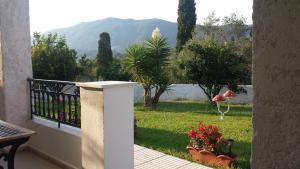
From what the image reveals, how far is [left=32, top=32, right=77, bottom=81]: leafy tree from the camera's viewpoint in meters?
14.8

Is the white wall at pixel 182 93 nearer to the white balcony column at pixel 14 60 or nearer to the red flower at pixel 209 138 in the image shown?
the red flower at pixel 209 138

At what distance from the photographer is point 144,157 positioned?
490 centimetres

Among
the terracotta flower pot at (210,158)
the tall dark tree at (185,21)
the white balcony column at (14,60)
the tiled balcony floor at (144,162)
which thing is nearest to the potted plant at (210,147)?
the terracotta flower pot at (210,158)

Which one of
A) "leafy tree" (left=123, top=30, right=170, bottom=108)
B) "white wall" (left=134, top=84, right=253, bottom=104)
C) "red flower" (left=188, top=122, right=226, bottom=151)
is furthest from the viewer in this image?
"white wall" (left=134, top=84, right=253, bottom=104)

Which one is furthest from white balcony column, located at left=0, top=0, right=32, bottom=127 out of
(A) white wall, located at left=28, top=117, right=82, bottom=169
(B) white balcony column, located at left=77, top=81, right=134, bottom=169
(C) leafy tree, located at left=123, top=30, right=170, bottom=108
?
(C) leafy tree, located at left=123, top=30, right=170, bottom=108

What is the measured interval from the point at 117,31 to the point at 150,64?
248ft

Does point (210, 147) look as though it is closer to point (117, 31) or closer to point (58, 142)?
point (58, 142)

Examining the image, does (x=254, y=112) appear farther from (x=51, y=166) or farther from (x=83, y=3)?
(x=83, y=3)

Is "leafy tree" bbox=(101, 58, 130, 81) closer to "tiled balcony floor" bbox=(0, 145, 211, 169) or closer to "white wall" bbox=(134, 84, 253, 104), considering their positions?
"white wall" bbox=(134, 84, 253, 104)

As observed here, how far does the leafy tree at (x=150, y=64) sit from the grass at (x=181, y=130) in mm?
1837

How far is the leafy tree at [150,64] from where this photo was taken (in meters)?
11.6

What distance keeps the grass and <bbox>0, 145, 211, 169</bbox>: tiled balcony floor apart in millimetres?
371

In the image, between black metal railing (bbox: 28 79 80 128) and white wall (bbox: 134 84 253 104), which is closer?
black metal railing (bbox: 28 79 80 128)

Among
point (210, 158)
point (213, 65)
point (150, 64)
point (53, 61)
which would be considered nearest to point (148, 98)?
point (150, 64)
